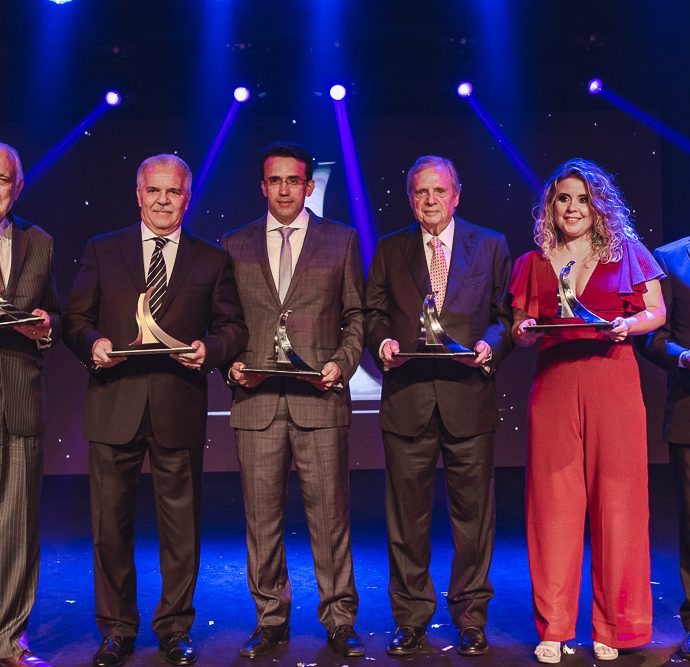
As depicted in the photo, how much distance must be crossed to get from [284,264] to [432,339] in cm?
83

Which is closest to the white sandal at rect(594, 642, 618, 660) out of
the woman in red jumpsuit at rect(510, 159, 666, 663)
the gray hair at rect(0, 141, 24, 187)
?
the woman in red jumpsuit at rect(510, 159, 666, 663)

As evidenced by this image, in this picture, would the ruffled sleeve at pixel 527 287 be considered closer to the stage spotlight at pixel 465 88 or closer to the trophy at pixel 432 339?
the trophy at pixel 432 339

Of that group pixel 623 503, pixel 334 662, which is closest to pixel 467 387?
pixel 623 503

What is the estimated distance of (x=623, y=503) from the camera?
341 centimetres

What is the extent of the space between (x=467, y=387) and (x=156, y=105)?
14.1ft

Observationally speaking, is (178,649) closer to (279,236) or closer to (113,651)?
(113,651)

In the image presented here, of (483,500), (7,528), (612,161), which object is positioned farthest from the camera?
(612,161)

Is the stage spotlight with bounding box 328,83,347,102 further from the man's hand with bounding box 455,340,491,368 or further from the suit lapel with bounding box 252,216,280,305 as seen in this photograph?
the man's hand with bounding box 455,340,491,368

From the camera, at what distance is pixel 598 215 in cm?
350

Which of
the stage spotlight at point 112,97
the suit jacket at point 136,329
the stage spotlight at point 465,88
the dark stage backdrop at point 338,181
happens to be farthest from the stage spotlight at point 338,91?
the suit jacket at point 136,329

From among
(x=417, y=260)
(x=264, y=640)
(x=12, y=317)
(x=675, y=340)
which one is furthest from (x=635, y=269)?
(x=12, y=317)

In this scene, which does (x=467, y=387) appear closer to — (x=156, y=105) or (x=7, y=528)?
(x=7, y=528)

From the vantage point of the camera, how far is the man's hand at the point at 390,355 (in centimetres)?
345

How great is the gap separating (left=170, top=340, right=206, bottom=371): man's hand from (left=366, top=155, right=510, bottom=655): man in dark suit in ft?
2.48
